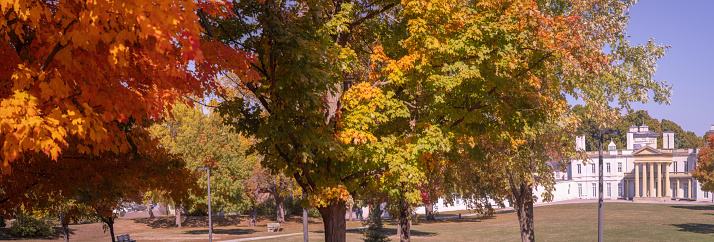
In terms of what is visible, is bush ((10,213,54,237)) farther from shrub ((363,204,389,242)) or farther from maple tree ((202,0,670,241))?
maple tree ((202,0,670,241))

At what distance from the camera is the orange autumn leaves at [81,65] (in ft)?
21.9

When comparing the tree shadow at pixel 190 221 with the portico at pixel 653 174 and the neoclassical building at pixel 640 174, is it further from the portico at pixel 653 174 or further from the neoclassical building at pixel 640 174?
the portico at pixel 653 174

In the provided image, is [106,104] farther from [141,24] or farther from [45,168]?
[45,168]

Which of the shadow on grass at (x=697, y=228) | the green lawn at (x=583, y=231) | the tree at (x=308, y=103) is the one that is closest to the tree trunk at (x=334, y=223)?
the tree at (x=308, y=103)

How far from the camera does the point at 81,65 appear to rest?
7457 mm

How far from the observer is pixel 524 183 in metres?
25.1

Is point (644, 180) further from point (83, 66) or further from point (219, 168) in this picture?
point (83, 66)

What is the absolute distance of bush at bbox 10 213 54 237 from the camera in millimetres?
43625

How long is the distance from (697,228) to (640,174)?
227ft

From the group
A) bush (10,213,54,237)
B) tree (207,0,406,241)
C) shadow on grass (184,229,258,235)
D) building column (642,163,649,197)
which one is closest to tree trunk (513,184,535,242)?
tree (207,0,406,241)

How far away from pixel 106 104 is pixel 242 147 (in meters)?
52.9

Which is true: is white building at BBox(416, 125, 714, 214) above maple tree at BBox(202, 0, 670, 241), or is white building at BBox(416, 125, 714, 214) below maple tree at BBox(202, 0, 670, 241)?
below

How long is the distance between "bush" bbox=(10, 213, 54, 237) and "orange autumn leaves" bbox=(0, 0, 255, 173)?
3988cm

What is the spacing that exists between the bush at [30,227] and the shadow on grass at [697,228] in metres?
48.4
